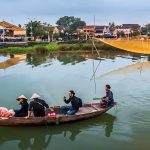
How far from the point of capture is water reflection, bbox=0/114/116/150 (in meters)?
11.5

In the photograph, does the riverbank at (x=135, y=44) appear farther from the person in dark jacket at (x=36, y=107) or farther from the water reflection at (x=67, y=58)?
the water reflection at (x=67, y=58)

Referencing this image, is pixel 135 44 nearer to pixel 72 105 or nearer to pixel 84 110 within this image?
pixel 84 110

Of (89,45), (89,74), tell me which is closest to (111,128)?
(89,74)

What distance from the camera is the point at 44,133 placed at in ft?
39.8

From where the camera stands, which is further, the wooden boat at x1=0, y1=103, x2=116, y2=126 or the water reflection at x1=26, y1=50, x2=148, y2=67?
the water reflection at x1=26, y1=50, x2=148, y2=67

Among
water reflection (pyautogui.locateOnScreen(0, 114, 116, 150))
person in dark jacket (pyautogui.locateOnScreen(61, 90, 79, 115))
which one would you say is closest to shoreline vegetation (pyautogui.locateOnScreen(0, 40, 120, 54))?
person in dark jacket (pyautogui.locateOnScreen(61, 90, 79, 115))

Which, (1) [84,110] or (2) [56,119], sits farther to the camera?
(1) [84,110]

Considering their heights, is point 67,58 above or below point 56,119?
below

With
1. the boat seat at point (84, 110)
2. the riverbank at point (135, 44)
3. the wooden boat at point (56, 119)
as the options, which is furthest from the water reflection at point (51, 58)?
the wooden boat at point (56, 119)

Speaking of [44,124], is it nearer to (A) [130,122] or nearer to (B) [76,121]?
(B) [76,121]

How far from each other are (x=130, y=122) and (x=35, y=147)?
12.3 ft

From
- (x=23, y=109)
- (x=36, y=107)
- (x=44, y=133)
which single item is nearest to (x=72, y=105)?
(x=36, y=107)

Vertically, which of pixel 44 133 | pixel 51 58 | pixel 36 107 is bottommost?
pixel 51 58

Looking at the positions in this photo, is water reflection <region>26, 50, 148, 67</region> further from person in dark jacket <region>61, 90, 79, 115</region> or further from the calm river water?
person in dark jacket <region>61, 90, 79, 115</region>
